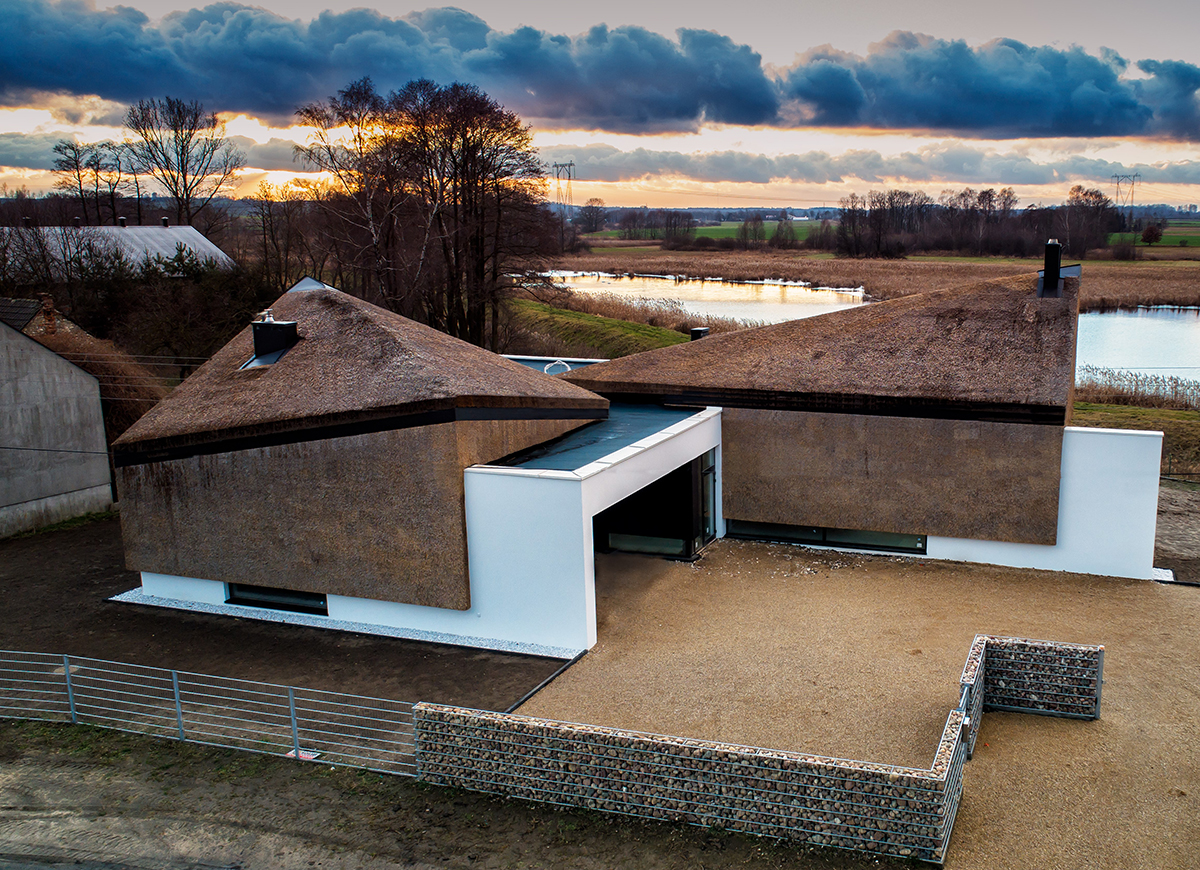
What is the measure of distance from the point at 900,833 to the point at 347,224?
3250 centimetres

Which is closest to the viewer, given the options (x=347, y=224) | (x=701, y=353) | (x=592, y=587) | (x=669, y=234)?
(x=592, y=587)

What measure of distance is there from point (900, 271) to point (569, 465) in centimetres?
5546

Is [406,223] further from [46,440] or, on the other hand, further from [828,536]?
[828,536]

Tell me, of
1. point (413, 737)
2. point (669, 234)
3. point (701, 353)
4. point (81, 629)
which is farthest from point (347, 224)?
point (669, 234)

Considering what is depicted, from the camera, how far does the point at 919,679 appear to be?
Result: 10859 millimetres

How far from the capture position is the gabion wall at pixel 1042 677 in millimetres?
9836

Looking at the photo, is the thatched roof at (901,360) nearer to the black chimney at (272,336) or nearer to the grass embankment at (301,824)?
the black chimney at (272,336)

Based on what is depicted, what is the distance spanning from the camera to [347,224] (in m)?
35.2

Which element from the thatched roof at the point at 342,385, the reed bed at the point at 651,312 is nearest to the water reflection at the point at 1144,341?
the reed bed at the point at 651,312

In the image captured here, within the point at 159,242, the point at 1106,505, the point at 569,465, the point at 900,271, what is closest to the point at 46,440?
the point at 569,465

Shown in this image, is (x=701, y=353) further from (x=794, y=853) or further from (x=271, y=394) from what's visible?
(x=794, y=853)

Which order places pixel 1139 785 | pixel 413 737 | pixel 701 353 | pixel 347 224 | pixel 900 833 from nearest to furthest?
pixel 900 833
pixel 1139 785
pixel 413 737
pixel 701 353
pixel 347 224

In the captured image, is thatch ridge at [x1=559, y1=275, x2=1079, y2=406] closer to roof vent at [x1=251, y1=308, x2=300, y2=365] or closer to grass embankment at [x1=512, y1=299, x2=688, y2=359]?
roof vent at [x1=251, y1=308, x2=300, y2=365]

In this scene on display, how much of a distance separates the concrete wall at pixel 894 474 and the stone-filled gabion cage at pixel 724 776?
200 inches
